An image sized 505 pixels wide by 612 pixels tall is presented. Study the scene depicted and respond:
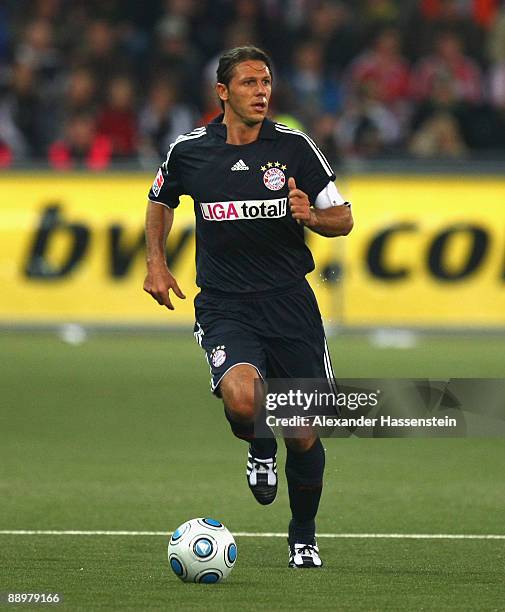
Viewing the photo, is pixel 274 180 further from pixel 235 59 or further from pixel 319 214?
pixel 235 59

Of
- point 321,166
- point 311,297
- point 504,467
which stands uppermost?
point 321,166

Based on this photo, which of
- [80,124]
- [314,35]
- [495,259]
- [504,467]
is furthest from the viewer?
[314,35]

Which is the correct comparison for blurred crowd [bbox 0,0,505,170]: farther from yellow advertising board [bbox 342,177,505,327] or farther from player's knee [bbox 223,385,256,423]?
player's knee [bbox 223,385,256,423]

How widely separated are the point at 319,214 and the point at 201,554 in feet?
5.14

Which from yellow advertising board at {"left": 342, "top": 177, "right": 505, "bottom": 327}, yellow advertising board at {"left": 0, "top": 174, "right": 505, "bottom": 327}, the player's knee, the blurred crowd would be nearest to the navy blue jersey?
the player's knee

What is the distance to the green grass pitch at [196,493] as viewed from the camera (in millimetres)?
6941

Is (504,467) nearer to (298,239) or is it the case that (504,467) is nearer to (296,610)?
(298,239)

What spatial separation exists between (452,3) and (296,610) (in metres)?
15.4

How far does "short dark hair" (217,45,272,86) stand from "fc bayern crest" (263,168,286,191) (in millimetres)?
459

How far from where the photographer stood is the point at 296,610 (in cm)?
648

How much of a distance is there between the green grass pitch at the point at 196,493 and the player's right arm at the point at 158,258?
46.4 inches

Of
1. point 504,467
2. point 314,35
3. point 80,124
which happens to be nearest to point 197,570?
point 504,467

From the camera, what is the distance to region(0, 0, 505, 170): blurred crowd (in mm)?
18609

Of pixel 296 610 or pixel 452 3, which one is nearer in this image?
pixel 296 610
